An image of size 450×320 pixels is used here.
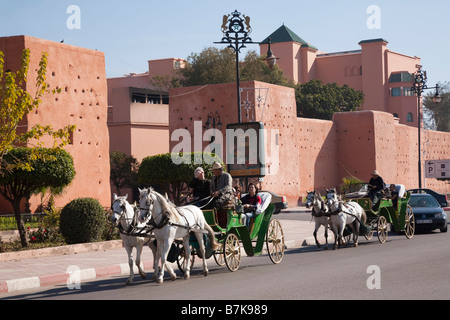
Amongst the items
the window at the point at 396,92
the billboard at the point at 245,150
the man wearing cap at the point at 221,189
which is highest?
the window at the point at 396,92

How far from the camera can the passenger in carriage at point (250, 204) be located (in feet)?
47.2

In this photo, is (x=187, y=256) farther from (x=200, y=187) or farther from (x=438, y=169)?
(x=438, y=169)

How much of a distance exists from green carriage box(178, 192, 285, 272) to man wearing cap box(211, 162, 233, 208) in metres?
0.18

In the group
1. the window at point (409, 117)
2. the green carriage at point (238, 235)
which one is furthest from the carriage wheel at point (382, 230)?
the window at point (409, 117)

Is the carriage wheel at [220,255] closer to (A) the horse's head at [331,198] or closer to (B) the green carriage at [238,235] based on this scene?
(B) the green carriage at [238,235]

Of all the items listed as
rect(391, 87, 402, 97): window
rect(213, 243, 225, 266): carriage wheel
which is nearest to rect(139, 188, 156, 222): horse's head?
rect(213, 243, 225, 266): carriage wheel

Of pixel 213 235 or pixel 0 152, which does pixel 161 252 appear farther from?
pixel 0 152

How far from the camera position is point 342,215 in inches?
706

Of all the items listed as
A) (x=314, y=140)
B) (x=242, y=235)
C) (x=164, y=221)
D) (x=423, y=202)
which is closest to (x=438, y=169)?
(x=314, y=140)

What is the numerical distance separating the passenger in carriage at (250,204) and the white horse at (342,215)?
3.46 m

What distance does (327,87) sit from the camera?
81.6m

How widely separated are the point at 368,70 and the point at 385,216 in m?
71.8

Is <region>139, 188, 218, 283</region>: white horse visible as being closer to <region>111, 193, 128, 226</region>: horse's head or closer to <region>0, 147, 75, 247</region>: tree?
<region>111, 193, 128, 226</region>: horse's head
